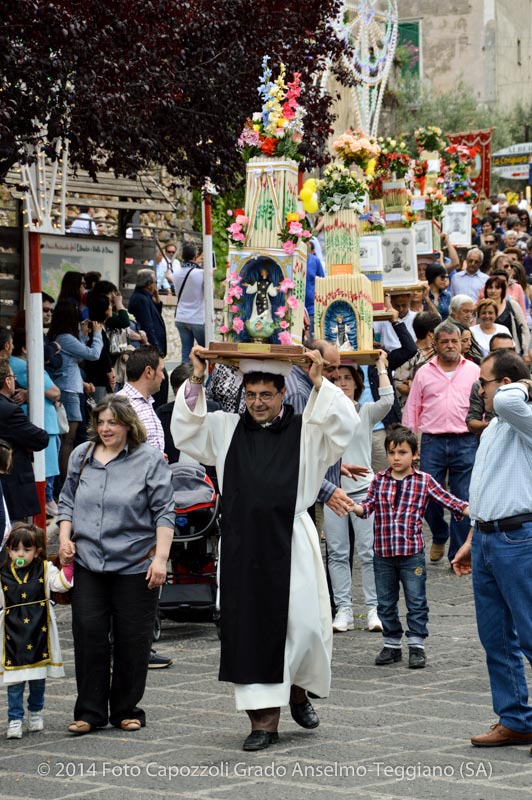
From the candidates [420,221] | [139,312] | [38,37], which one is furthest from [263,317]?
[139,312]

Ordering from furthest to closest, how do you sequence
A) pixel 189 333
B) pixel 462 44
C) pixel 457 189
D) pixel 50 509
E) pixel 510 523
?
pixel 462 44 < pixel 457 189 < pixel 189 333 < pixel 50 509 < pixel 510 523

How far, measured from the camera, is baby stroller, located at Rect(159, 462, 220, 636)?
10102 mm

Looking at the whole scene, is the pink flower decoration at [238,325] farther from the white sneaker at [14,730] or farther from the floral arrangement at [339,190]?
the floral arrangement at [339,190]

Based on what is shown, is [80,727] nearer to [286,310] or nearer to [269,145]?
[286,310]

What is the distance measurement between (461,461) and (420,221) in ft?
14.9

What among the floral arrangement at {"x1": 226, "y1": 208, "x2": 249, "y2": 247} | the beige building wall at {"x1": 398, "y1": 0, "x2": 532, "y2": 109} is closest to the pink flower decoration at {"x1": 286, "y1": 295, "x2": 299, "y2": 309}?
the floral arrangement at {"x1": 226, "y1": 208, "x2": 249, "y2": 247}

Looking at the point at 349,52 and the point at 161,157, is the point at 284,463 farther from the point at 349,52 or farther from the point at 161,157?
the point at 349,52

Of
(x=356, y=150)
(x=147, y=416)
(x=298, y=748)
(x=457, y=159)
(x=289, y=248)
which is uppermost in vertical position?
(x=457, y=159)

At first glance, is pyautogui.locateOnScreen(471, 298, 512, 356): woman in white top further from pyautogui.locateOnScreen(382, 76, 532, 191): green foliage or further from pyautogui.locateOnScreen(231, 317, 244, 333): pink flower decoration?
pyautogui.locateOnScreen(382, 76, 532, 191): green foliage

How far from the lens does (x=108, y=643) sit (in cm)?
769

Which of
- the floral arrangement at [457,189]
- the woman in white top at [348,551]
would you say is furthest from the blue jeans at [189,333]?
the woman in white top at [348,551]

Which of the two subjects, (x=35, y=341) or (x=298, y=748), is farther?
(x=35, y=341)

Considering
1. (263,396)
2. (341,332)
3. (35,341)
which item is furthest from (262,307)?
(35,341)

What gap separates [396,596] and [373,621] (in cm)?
106
